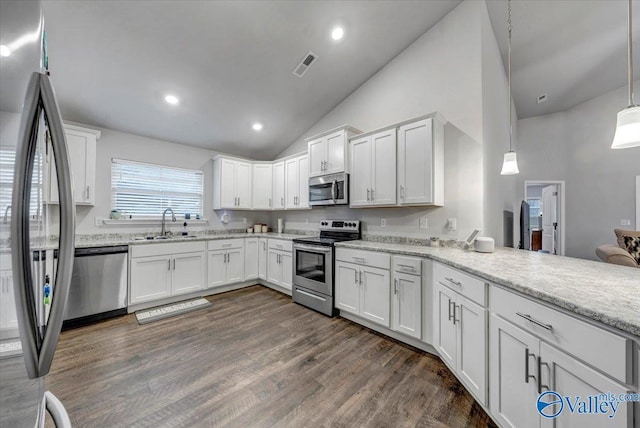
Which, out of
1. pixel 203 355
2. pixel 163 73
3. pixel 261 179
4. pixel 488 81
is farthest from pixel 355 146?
pixel 203 355

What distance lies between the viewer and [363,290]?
9.36 feet

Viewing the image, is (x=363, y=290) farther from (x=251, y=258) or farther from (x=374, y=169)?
(x=251, y=258)

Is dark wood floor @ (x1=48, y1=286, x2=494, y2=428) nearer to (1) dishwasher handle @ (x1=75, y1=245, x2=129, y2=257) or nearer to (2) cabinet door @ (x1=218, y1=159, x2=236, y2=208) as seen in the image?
(1) dishwasher handle @ (x1=75, y1=245, x2=129, y2=257)

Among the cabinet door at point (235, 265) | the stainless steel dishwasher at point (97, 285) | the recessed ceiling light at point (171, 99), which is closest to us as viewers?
the stainless steel dishwasher at point (97, 285)

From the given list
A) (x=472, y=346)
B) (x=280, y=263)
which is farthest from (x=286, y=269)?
(x=472, y=346)

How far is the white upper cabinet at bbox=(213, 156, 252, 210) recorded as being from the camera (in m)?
4.48

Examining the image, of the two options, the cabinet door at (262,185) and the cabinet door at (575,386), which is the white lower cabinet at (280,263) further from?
the cabinet door at (575,386)

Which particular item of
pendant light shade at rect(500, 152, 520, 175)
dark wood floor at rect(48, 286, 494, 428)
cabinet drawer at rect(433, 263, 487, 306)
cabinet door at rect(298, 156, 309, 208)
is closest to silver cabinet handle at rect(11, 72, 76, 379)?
dark wood floor at rect(48, 286, 494, 428)

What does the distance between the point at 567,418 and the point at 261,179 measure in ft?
15.6

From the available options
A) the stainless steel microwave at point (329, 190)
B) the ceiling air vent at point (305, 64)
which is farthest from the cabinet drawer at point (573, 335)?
the ceiling air vent at point (305, 64)

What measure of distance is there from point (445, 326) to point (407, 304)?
1.51 ft

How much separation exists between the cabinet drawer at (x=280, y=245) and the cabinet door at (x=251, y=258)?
0.38m

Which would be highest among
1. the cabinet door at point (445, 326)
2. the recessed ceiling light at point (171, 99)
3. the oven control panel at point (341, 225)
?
the recessed ceiling light at point (171, 99)

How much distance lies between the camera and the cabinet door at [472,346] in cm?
156
